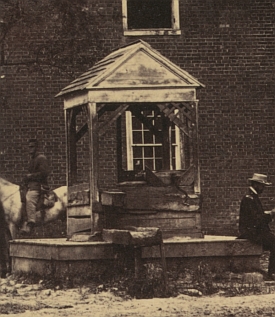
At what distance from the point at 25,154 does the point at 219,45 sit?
194 inches

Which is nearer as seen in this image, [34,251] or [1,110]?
[34,251]

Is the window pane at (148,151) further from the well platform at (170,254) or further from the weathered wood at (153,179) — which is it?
the well platform at (170,254)

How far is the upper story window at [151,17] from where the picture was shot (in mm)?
20250

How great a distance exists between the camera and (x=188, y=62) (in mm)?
20266

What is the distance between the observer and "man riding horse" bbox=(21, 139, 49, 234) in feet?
53.6

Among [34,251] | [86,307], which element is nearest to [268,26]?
[34,251]

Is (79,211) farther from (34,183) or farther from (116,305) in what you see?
(116,305)

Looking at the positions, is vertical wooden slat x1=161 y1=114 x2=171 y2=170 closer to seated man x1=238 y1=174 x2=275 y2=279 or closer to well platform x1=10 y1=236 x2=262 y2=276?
well platform x1=10 y1=236 x2=262 y2=276

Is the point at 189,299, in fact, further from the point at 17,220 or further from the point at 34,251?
the point at 17,220

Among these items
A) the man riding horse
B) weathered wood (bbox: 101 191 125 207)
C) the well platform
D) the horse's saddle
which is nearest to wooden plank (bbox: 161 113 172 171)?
the well platform

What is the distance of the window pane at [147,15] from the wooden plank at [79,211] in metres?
7.08

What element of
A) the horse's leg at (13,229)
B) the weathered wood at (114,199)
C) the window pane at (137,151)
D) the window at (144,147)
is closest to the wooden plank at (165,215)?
the weathered wood at (114,199)

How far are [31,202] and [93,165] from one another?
3.74 meters

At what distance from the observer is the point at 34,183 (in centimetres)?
1677
